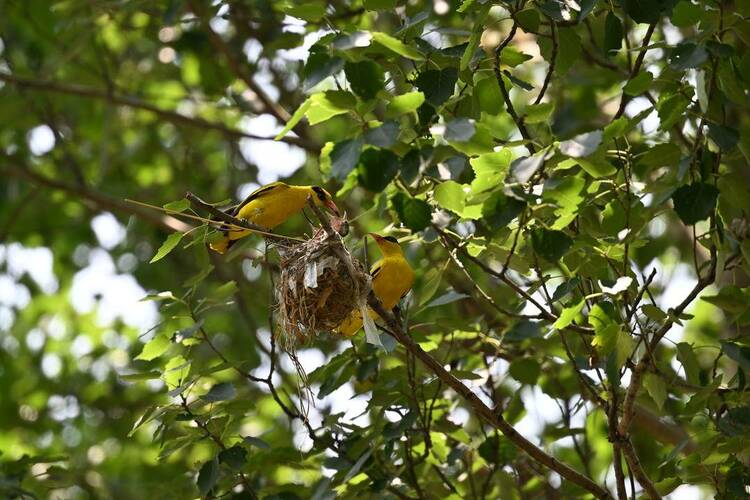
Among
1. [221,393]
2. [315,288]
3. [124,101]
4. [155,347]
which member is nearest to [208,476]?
[221,393]

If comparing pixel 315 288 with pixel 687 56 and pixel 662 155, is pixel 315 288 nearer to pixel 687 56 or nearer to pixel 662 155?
pixel 662 155

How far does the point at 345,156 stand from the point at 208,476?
5.32 ft

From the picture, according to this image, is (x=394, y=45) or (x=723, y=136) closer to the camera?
(x=394, y=45)

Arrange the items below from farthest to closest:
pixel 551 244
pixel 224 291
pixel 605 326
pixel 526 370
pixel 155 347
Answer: pixel 526 370
pixel 224 291
pixel 155 347
pixel 605 326
pixel 551 244

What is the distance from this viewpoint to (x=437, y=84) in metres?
3.03

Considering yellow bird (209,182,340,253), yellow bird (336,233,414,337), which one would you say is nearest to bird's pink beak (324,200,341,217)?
yellow bird (209,182,340,253)

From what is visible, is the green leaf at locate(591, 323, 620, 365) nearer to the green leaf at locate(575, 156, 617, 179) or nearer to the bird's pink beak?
the green leaf at locate(575, 156, 617, 179)

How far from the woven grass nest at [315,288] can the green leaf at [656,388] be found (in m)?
0.96

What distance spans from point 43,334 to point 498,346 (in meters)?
5.91

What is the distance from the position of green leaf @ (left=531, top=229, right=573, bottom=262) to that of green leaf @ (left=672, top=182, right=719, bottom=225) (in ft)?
1.07

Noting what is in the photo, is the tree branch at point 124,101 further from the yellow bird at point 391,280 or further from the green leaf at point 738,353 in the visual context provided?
the green leaf at point 738,353

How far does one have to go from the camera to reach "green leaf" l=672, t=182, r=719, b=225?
9.63ft

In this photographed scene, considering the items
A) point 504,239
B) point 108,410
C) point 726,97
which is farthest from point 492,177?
point 108,410

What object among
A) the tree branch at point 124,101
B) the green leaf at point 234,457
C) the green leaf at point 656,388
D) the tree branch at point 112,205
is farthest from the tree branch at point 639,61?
the tree branch at point 112,205
